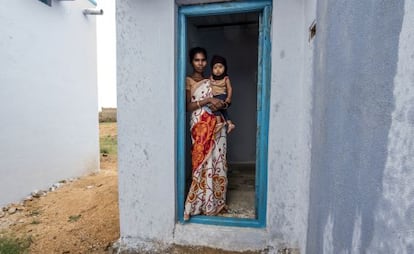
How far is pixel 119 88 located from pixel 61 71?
3.57 metres

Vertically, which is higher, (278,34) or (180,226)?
(278,34)

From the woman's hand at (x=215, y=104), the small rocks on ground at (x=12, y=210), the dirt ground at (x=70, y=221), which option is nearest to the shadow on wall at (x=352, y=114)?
the woman's hand at (x=215, y=104)

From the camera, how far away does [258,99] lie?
103 inches

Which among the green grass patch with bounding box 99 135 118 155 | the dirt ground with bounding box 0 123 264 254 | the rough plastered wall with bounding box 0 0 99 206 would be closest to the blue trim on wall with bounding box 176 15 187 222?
the dirt ground with bounding box 0 123 264 254

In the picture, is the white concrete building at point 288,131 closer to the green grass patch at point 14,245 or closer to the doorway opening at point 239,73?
the green grass patch at point 14,245

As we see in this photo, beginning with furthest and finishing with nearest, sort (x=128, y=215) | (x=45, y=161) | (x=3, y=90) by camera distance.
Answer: (x=45, y=161), (x=3, y=90), (x=128, y=215)

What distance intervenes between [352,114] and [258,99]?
1496 millimetres

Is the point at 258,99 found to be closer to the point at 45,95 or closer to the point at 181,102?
the point at 181,102

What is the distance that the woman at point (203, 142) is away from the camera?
113 inches

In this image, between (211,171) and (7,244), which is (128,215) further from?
(7,244)

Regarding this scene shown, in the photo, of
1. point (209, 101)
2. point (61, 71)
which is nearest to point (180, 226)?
point (209, 101)

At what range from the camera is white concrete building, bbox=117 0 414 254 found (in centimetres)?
103

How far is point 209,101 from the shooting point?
2842mm

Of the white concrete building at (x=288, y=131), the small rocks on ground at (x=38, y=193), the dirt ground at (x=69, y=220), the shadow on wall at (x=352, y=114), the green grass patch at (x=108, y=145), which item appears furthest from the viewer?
the green grass patch at (x=108, y=145)
